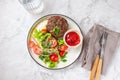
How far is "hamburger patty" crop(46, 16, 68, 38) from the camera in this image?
114 centimetres

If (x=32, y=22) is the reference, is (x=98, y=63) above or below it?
below

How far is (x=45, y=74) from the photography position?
1173 mm

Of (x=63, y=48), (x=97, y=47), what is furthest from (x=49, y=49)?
(x=97, y=47)

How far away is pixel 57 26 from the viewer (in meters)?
1.15

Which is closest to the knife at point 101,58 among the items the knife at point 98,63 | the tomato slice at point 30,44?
the knife at point 98,63

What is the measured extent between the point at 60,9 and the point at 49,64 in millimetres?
207

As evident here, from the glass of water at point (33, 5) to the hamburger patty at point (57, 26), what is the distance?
0.23 ft

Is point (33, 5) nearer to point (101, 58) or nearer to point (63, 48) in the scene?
point (63, 48)

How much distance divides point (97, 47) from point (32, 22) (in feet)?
0.85

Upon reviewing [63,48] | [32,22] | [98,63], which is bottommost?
[98,63]

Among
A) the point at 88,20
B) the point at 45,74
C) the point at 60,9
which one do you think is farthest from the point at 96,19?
the point at 45,74

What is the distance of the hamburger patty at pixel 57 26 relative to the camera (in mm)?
1144

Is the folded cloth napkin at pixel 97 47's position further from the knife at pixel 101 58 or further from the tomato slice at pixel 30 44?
the tomato slice at pixel 30 44

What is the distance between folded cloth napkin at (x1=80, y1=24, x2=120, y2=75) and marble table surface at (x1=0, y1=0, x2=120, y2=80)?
0.03 meters
